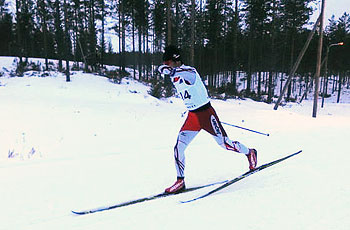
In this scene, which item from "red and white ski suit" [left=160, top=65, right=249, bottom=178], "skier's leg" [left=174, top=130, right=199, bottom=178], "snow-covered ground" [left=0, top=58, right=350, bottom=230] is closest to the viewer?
"snow-covered ground" [left=0, top=58, right=350, bottom=230]

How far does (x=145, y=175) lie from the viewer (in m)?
4.67

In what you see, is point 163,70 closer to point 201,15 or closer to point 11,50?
point 201,15

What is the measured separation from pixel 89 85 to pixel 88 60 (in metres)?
12.3

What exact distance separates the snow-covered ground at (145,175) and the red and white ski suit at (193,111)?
701 mm

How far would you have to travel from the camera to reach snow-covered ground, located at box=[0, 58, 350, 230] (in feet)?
9.14

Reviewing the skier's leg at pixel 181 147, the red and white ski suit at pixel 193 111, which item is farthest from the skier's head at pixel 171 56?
the skier's leg at pixel 181 147

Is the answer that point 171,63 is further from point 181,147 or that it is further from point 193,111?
point 181,147

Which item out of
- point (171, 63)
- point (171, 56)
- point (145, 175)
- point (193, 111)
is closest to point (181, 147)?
point (193, 111)

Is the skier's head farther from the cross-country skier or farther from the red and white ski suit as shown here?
the red and white ski suit

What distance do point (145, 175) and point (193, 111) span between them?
1655 mm

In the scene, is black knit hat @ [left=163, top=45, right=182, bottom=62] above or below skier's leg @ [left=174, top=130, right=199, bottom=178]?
above

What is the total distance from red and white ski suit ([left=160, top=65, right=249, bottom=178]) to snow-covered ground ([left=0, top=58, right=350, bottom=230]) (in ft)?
2.30

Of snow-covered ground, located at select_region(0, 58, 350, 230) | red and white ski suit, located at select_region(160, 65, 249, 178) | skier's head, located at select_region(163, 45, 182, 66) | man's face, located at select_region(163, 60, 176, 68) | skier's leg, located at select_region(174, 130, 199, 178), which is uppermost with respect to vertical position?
skier's head, located at select_region(163, 45, 182, 66)

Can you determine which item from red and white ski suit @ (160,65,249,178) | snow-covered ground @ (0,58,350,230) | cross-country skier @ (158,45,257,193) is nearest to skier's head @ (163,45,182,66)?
cross-country skier @ (158,45,257,193)
